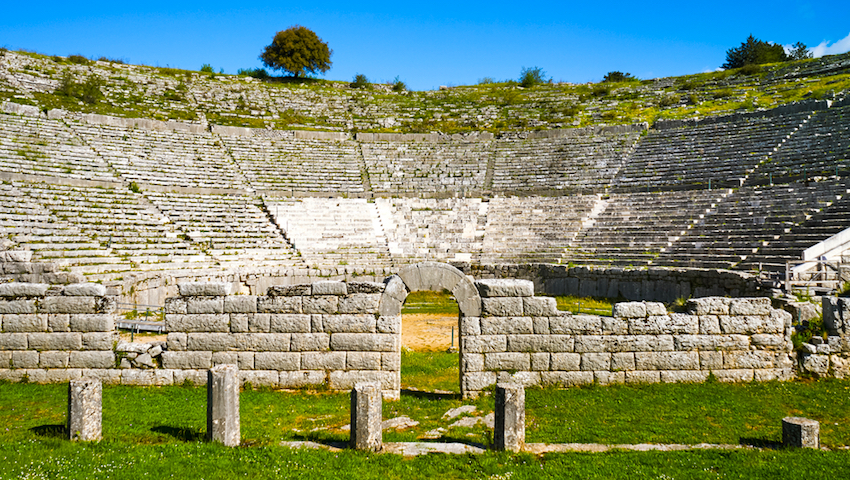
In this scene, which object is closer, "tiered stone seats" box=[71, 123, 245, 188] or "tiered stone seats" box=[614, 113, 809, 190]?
"tiered stone seats" box=[614, 113, 809, 190]

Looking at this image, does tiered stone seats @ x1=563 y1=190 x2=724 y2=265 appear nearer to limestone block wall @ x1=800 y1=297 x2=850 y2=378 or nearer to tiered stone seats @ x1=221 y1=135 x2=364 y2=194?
limestone block wall @ x1=800 y1=297 x2=850 y2=378

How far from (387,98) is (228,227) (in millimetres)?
22575

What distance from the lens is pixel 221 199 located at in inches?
1035

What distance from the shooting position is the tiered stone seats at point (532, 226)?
2378cm

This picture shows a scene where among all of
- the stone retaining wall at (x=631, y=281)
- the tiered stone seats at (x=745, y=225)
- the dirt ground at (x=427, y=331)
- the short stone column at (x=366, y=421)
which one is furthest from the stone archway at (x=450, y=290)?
the tiered stone seats at (x=745, y=225)

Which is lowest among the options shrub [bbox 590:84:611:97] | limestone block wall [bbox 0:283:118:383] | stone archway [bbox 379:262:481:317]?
limestone block wall [bbox 0:283:118:383]

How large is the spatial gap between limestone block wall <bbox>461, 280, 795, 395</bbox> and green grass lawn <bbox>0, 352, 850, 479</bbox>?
28cm

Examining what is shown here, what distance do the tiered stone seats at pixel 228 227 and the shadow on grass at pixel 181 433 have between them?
1540 centimetres

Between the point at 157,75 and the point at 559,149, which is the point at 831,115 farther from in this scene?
the point at 157,75

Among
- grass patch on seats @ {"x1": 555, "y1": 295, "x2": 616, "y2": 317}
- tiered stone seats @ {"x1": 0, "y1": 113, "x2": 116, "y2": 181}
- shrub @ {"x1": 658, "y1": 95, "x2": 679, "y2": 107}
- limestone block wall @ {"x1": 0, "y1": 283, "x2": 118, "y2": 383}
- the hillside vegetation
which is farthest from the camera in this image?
shrub @ {"x1": 658, "y1": 95, "x2": 679, "y2": 107}

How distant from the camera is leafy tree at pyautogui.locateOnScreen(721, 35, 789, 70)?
48500mm

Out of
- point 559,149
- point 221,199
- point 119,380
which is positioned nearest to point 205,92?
point 221,199

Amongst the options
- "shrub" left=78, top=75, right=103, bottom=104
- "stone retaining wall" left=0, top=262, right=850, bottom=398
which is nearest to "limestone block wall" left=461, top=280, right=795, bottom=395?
"stone retaining wall" left=0, top=262, right=850, bottom=398

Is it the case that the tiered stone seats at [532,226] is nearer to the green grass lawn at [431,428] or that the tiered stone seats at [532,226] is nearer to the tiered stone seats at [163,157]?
the tiered stone seats at [163,157]
